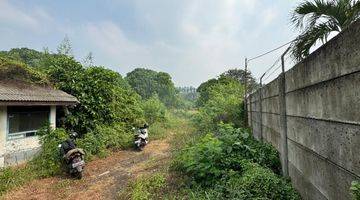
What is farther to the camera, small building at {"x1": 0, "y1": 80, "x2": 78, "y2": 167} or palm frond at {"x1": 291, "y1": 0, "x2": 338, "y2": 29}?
small building at {"x1": 0, "y1": 80, "x2": 78, "y2": 167}

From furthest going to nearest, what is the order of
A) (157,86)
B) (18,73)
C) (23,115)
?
(157,86)
(18,73)
(23,115)

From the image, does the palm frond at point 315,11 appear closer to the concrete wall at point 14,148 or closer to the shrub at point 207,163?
the shrub at point 207,163

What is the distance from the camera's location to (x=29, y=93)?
1008 cm

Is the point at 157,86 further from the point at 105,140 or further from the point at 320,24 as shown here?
the point at 320,24

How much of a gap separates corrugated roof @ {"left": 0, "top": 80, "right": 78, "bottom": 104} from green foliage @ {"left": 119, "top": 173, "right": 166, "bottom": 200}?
15.1 ft

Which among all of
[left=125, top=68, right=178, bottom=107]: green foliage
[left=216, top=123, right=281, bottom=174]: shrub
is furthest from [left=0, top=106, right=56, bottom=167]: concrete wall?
[left=125, top=68, right=178, bottom=107]: green foliage

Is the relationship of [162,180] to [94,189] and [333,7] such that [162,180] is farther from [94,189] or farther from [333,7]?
[333,7]

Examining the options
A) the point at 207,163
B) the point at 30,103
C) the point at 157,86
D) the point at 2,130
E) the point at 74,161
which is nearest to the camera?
the point at 207,163

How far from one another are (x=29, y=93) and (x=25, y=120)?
93 centimetres

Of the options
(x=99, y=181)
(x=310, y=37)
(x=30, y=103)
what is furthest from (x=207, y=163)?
(x=30, y=103)

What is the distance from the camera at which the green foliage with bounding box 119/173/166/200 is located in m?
6.38

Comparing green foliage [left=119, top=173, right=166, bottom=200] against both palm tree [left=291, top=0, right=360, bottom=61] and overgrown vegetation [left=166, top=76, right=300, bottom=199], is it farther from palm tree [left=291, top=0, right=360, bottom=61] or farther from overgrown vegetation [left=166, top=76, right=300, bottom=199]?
palm tree [left=291, top=0, right=360, bottom=61]

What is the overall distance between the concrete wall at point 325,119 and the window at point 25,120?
8.41 meters

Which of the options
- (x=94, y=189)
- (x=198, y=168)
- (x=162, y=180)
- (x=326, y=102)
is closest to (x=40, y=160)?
(x=94, y=189)
